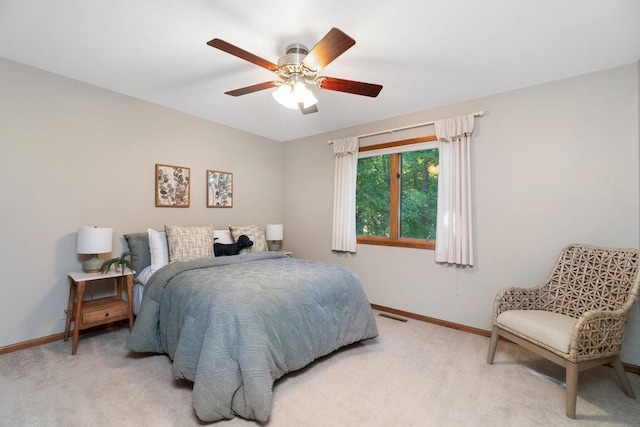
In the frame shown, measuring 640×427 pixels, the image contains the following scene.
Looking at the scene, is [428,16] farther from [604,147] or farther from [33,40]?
[33,40]

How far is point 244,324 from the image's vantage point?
1.79 meters

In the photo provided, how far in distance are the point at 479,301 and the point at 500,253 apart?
0.55 metres

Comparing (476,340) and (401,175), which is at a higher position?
(401,175)

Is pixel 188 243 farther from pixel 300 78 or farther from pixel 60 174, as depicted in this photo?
pixel 300 78

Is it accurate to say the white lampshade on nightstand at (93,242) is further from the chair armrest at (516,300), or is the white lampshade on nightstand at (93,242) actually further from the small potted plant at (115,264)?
the chair armrest at (516,300)

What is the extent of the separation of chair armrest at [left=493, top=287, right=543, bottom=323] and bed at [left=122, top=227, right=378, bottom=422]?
1.07 meters

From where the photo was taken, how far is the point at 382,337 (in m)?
2.90

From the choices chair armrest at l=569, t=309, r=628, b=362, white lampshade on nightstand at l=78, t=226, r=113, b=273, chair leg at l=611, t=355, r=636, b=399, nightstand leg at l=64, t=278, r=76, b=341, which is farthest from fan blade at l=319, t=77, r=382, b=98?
nightstand leg at l=64, t=278, r=76, b=341

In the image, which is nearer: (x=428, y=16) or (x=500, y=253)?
(x=428, y=16)

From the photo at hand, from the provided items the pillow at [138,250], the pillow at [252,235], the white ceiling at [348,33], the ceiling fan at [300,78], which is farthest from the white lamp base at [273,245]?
the ceiling fan at [300,78]

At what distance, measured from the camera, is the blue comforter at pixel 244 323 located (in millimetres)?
1671

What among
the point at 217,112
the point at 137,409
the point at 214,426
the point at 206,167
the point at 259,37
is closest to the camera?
the point at 214,426

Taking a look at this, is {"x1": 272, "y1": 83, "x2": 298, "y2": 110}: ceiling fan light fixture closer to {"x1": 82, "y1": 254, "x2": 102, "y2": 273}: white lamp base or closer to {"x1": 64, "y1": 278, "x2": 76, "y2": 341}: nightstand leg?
{"x1": 82, "y1": 254, "x2": 102, "y2": 273}: white lamp base

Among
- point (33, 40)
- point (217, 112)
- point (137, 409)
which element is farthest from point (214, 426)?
point (217, 112)
